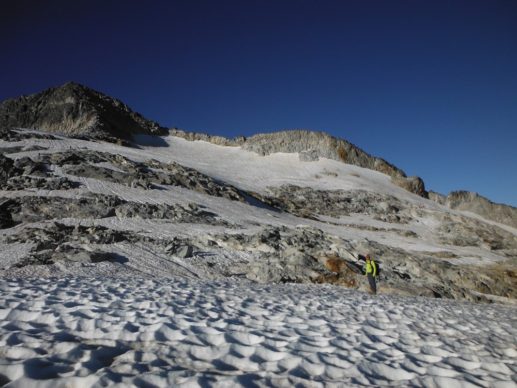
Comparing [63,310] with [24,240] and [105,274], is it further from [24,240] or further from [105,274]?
[24,240]

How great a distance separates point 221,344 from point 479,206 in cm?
8103

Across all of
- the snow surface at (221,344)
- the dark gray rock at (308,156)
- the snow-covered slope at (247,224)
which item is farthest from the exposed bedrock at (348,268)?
the dark gray rock at (308,156)

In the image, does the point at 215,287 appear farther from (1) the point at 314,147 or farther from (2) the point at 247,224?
(1) the point at 314,147

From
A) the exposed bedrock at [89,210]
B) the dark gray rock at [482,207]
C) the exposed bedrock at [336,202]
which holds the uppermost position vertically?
the dark gray rock at [482,207]

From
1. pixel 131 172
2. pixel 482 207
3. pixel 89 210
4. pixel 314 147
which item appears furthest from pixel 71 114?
pixel 482 207

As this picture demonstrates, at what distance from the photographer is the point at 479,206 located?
2840 inches

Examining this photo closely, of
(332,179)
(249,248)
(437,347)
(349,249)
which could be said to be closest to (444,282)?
(349,249)

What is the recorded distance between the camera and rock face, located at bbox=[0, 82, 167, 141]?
259 feet

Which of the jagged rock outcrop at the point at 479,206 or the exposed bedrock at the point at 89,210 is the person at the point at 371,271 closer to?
the exposed bedrock at the point at 89,210

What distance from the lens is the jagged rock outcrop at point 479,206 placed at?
2697 inches

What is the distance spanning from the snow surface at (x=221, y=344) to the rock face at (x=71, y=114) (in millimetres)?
73323

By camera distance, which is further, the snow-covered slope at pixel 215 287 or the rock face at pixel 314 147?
the rock face at pixel 314 147

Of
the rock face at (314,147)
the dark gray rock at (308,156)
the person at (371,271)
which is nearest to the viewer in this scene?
the person at (371,271)

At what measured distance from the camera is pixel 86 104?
82500 millimetres
